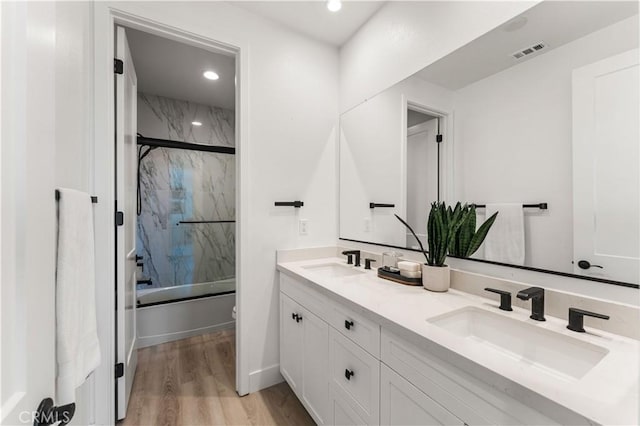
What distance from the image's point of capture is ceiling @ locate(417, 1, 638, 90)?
36.7 inches

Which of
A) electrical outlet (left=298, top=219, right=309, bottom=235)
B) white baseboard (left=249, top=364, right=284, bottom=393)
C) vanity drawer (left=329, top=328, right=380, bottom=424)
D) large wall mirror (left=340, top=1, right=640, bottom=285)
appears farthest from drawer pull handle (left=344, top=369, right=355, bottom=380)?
electrical outlet (left=298, top=219, right=309, bottom=235)

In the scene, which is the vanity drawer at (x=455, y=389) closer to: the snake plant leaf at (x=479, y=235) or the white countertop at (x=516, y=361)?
the white countertop at (x=516, y=361)

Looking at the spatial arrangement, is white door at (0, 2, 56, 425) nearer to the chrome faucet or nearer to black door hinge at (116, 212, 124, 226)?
black door hinge at (116, 212, 124, 226)

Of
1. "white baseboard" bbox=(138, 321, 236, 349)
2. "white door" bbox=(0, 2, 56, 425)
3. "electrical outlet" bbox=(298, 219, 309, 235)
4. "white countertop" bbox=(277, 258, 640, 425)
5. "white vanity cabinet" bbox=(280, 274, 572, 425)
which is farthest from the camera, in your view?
"white baseboard" bbox=(138, 321, 236, 349)

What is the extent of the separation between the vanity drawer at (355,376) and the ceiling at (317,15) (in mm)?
2022

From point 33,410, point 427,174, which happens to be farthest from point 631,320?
point 33,410

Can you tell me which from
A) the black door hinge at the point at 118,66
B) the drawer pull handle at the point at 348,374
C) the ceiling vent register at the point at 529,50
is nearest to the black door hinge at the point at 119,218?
the black door hinge at the point at 118,66

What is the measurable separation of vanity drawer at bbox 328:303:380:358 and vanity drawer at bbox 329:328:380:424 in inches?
1.1

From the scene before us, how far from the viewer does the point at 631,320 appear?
2.74 feet

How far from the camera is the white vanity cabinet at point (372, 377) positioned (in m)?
0.70

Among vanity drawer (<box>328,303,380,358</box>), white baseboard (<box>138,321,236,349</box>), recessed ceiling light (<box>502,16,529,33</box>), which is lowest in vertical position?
white baseboard (<box>138,321,236,349</box>)

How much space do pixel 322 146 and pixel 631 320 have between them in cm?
184

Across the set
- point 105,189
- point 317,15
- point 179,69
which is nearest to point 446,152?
point 317,15

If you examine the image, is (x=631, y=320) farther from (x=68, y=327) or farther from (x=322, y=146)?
(x=322, y=146)
